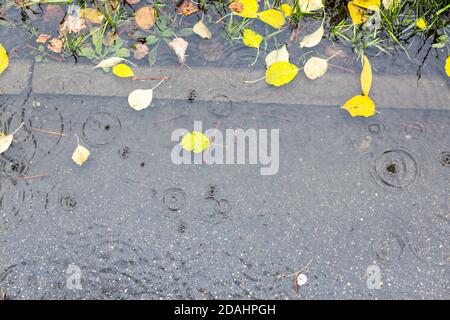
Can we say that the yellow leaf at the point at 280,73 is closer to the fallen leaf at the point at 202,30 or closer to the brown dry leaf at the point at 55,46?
the fallen leaf at the point at 202,30

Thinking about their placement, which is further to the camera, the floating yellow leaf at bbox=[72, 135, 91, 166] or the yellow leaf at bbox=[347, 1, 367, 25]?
the yellow leaf at bbox=[347, 1, 367, 25]

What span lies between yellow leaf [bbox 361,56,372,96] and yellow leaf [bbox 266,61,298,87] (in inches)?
11.7

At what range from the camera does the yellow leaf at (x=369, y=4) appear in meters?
2.15

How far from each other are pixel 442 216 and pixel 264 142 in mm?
777

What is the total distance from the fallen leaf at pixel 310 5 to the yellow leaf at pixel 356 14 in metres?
0.14

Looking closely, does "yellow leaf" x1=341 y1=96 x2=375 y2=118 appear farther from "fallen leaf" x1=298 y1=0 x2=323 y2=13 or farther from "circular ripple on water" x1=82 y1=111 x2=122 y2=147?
"circular ripple on water" x1=82 y1=111 x2=122 y2=147

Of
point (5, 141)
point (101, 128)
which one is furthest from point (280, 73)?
point (5, 141)

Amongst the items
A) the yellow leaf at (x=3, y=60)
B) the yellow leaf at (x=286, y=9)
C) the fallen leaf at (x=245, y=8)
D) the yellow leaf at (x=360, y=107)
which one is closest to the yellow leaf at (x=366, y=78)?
the yellow leaf at (x=360, y=107)

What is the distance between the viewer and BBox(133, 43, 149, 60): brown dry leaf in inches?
84.3

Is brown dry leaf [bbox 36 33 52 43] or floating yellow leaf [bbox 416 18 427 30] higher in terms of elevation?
floating yellow leaf [bbox 416 18 427 30]

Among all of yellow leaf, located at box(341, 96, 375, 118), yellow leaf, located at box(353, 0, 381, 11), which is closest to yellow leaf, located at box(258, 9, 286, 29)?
Answer: yellow leaf, located at box(353, 0, 381, 11)

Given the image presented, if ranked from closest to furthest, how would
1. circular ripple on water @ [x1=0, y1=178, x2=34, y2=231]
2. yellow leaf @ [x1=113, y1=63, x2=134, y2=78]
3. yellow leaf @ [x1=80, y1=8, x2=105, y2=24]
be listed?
1. circular ripple on water @ [x1=0, y1=178, x2=34, y2=231]
2. yellow leaf @ [x1=113, y1=63, x2=134, y2=78]
3. yellow leaf @ [x1=80, y1=8, x2=105, y2=24]

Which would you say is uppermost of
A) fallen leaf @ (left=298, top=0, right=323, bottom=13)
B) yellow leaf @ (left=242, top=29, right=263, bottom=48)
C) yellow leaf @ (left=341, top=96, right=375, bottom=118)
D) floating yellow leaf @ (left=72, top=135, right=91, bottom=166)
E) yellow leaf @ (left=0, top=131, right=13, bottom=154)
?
fallen leaf @ (left=298, top=0, right=323, bottom=13)

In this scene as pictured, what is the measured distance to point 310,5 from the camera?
2176 mm
